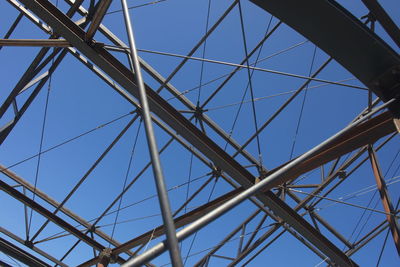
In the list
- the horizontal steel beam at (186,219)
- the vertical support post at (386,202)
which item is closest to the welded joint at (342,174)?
the vertical support post at (386,202)

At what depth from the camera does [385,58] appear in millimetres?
6645

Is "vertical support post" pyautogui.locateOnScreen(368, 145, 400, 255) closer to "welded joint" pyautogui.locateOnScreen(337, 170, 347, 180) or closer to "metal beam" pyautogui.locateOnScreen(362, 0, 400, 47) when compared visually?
"welded joint" pyautogui.locateOnScreen(337, 170, 347, 180)

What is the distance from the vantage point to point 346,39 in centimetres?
656

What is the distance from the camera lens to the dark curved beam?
6.29 metres

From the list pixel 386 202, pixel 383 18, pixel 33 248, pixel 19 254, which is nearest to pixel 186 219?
pixel 386 202

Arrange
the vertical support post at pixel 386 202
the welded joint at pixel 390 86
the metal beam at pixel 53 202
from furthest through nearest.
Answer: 1. the metal beam at pixel 53 202
2. the vertical support post at pixel 386 202
3. the welded joint at pixel 390 86

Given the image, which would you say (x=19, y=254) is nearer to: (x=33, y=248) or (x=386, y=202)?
(x=33, y=248)

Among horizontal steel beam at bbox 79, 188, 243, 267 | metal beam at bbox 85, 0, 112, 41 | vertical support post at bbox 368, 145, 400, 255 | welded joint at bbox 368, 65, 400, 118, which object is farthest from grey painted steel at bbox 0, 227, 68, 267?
welded joint at bbox 368, 65, 400, 118

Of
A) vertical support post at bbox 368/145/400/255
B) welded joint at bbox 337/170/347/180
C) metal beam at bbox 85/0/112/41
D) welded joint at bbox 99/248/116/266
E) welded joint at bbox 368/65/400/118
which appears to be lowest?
vertical support post at bbox 368/145/400/255

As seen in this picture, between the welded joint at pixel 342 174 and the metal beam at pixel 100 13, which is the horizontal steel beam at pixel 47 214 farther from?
the welded joint at pixel 342 174

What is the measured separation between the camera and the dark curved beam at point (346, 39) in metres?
6.29

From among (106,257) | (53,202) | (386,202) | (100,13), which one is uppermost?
(53,202)

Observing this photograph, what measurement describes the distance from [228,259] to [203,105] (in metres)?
6.03

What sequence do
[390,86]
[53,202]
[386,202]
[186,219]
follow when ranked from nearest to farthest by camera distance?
[390,86] < [386,202] < [186,219] < [53,202]
